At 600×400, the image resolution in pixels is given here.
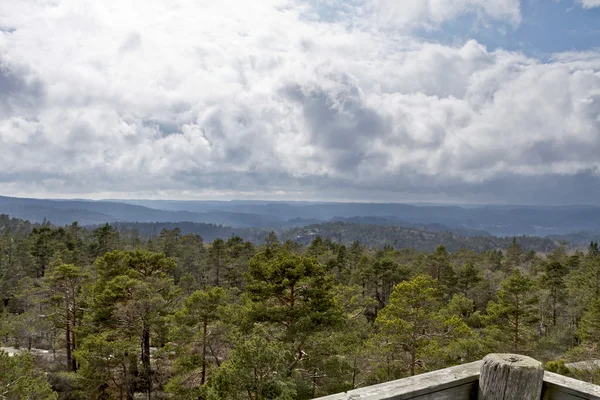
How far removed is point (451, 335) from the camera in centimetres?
1975

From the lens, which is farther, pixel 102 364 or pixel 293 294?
pixel 102 364

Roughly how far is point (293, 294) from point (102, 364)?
958cm

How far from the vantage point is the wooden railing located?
6.40 ft

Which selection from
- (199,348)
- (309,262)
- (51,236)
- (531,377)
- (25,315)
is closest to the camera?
(531,377)

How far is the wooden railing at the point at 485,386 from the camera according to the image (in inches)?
76.8

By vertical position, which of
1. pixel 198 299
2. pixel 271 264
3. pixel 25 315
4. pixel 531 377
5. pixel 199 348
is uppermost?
pixel 531 377

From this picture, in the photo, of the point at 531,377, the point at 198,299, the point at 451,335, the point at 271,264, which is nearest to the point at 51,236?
the point at 198,299

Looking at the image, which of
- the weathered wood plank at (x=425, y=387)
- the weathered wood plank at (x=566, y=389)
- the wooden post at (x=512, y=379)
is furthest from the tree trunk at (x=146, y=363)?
the weathered wood plank at (x=566, y=389)

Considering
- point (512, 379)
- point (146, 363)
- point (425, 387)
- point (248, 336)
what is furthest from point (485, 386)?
point (146, 363)

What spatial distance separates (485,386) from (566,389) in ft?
1.37

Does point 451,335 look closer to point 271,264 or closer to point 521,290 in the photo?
point 521,290

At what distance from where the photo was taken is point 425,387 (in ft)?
6.52

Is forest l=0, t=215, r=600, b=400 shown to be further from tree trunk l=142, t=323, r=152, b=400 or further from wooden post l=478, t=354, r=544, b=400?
wooden post l=478, t=354, r=544, b=400

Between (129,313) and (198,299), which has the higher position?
(198,299)
